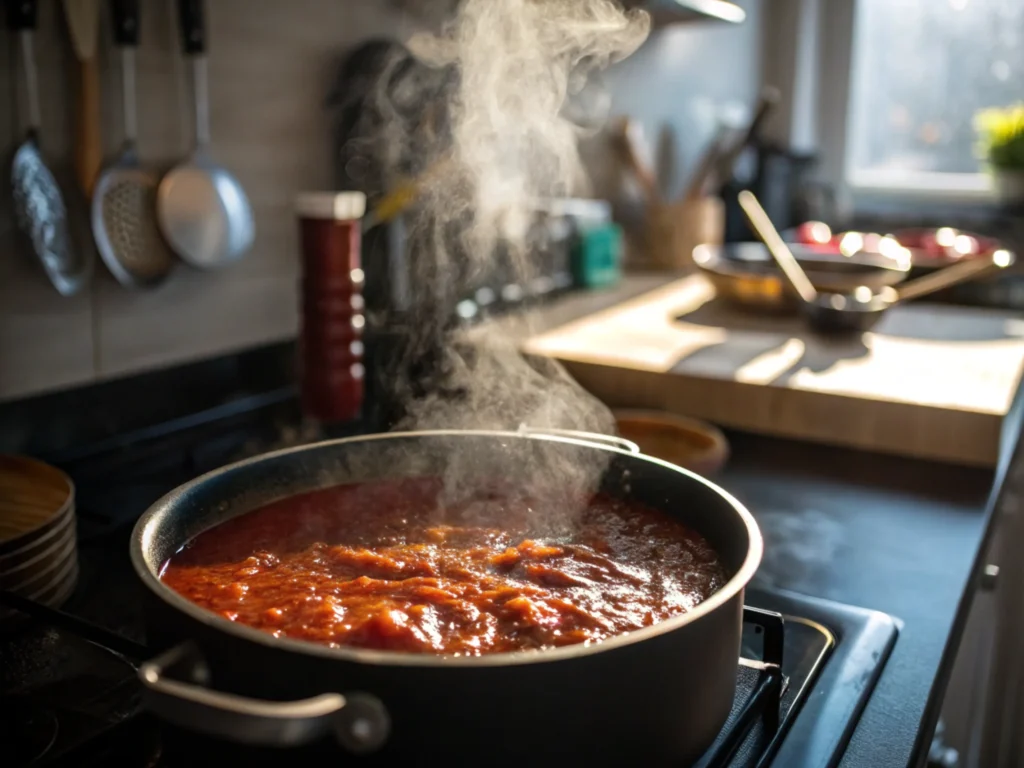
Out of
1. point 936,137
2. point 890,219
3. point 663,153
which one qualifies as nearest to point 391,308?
point 663,153

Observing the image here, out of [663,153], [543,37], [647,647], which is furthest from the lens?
[663,153]

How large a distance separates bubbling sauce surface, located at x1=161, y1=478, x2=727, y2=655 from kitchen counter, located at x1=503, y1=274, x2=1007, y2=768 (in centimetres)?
20

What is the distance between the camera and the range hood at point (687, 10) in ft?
6.93

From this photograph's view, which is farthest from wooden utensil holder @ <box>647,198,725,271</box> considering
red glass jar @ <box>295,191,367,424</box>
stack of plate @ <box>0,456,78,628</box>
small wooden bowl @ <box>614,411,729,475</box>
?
stack of plate @ <box>0,456,78,628</box>

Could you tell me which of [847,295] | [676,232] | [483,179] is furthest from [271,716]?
[676,232]

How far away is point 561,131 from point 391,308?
0.86 m

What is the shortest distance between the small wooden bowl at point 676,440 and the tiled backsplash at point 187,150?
0.61m

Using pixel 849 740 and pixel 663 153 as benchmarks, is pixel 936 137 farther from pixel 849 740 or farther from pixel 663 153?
pixel 849 740

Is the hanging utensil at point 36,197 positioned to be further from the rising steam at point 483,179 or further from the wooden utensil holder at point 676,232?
the wooden utensil holder at point 676,232

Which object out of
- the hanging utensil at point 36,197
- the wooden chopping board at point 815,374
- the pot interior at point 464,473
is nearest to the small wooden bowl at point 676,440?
the wooden chopping board at point 815,374

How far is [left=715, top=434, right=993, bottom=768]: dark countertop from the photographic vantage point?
30.8 inches

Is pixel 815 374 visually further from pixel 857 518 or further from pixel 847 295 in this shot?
pixel 847 295

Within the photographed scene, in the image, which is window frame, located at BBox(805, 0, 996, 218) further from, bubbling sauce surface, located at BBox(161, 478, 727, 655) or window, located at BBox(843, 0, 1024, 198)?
bubbling sauce surface, located at BBox(161, 478, 727, 655)

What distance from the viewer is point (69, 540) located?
2.82 feet
